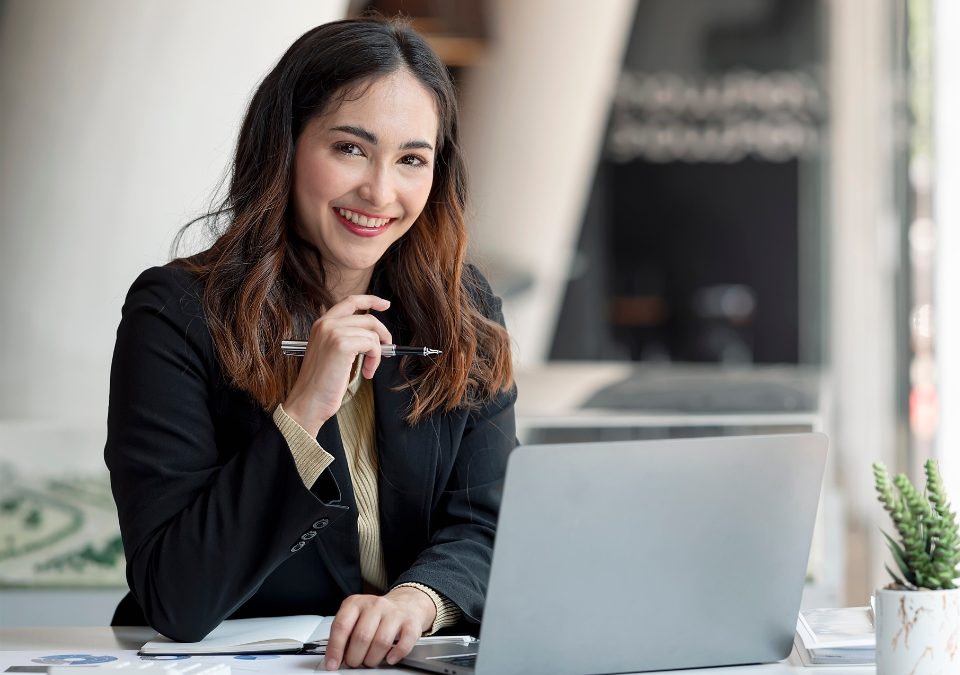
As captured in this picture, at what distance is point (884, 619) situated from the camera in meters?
1.22

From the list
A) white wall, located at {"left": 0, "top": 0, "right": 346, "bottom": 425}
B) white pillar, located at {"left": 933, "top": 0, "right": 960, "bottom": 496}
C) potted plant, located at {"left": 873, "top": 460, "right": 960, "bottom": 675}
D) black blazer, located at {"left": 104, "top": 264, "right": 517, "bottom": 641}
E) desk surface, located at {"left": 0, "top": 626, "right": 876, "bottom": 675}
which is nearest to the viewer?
potted plant, located at {"left": 873, "top": 460, "right": 960, "bottom": 675}

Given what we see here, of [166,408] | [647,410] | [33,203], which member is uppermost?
[33,203]

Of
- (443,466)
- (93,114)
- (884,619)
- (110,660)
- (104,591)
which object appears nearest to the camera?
(884,619)

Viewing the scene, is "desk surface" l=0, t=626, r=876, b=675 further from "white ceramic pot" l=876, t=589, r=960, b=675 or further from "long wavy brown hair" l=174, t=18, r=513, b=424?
"long wavy brown hair" l=174, t=18, r=513, b=424

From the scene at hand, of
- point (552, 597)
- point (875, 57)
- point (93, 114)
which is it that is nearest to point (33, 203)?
point (93, 114)

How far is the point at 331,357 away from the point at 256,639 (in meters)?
0.34

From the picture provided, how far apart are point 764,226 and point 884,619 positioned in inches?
393

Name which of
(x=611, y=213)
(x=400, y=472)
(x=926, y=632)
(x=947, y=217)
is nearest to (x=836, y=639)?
(x=926, y=632)

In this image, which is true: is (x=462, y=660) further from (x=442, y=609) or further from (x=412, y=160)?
(x=412, y=160)

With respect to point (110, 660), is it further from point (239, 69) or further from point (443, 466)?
point (239, 69)

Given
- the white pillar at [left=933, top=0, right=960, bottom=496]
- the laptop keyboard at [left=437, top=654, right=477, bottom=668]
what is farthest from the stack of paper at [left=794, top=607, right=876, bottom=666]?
the white pillar at [left=933, top=0, right=960, bottom=496]

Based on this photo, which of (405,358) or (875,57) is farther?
(875,57)

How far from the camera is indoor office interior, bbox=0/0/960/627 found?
3146mm

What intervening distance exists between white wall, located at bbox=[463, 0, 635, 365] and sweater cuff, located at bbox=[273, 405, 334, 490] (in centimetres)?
522
